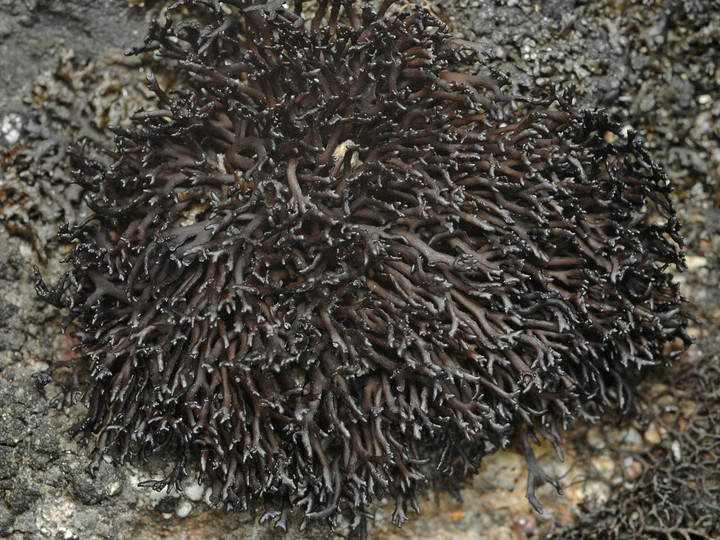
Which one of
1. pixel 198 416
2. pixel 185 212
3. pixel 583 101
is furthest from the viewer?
pixel 583 101

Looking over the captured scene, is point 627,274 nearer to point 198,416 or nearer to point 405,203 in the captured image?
point 405,203

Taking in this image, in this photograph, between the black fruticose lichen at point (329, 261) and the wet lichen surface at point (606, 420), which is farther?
the wet lichen surface at point (606, 420)

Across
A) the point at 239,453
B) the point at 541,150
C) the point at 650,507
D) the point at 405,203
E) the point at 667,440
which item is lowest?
the point at 650,507

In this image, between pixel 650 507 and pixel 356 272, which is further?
pixel 650 507

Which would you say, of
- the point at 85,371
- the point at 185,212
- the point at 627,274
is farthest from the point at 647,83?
the point at 85,371

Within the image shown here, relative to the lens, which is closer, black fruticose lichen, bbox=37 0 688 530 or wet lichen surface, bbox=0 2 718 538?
black fruticose lichen, bbox=37 0 688 530
